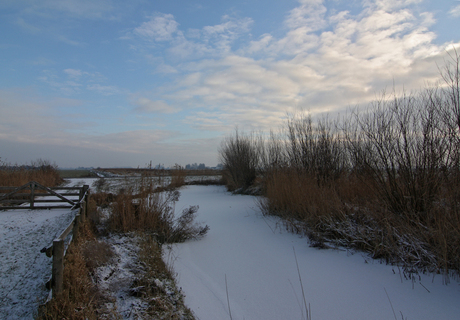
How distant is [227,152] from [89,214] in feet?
36.7

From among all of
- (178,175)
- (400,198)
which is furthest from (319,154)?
(178,175)

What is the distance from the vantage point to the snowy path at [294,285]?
2.94 m

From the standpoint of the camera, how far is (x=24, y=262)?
3.85 meters

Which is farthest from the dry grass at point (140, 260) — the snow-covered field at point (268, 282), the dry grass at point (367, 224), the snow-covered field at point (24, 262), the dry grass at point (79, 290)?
the dry grass at point (367, 224)

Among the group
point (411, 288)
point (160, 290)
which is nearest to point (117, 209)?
point (160, 290)

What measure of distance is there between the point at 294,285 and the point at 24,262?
13.3 ft

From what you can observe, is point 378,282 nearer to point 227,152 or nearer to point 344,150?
point 344,150

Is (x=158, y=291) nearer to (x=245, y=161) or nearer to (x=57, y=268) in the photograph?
(x=57, y=268)

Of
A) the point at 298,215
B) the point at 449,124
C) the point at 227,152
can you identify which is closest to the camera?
the point at 449,124

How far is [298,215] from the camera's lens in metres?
6.88

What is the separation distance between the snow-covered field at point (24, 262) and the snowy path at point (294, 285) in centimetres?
183

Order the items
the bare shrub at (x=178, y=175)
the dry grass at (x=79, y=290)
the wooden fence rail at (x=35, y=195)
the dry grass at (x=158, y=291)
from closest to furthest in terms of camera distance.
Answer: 1. the dry grass at (x=79, y=290)
2. the dry grass at (x=158, y=291)
3. the wooden fence rail at (x=35, y=195)
4. the bare shrub at (x=178, y=175)


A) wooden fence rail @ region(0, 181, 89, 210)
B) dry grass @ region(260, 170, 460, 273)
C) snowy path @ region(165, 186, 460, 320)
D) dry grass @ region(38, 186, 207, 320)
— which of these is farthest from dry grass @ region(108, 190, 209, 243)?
dry grass @ region(260, 170, 460, 273)

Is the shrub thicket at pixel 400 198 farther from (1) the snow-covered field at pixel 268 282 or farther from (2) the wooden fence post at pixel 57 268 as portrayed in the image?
(2) the wooden fence post at pixel 57 268
